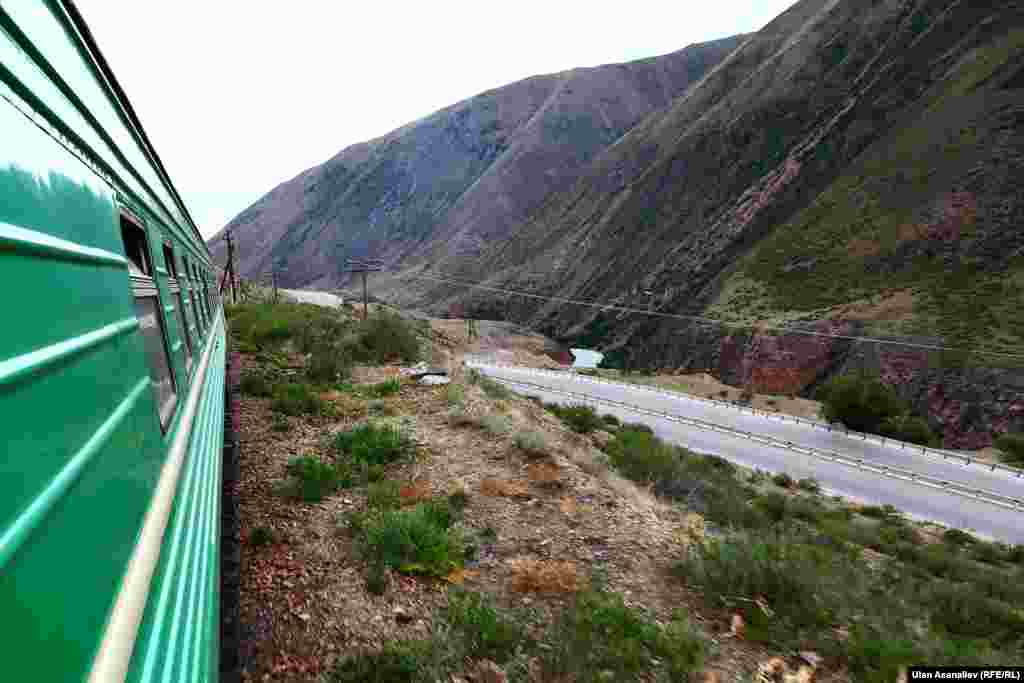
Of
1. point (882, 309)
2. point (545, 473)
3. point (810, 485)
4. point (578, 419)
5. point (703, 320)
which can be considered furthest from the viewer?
point (703, 320)

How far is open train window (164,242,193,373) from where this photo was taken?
334 cm

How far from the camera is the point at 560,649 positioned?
150 inches

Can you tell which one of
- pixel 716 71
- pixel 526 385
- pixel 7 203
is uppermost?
pixel 716 71

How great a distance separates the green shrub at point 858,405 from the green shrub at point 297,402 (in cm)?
2564

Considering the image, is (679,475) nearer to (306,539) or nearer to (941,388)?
(306,539)

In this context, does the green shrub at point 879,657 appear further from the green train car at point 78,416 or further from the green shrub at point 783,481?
the green shrub at point 783,481

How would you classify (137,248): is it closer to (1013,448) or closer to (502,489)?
(502,489)

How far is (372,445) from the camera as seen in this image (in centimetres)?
732

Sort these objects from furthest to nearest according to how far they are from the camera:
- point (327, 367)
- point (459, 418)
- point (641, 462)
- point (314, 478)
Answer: point (327, 367), point (641, 462), point (459, 418), point (314, 478)

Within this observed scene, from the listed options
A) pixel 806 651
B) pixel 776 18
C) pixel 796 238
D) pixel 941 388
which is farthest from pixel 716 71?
pixel 806 651

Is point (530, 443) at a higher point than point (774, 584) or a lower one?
higher

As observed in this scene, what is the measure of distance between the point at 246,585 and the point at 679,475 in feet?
25.7

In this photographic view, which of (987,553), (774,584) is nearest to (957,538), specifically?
(987,553)

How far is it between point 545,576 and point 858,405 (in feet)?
87.6
